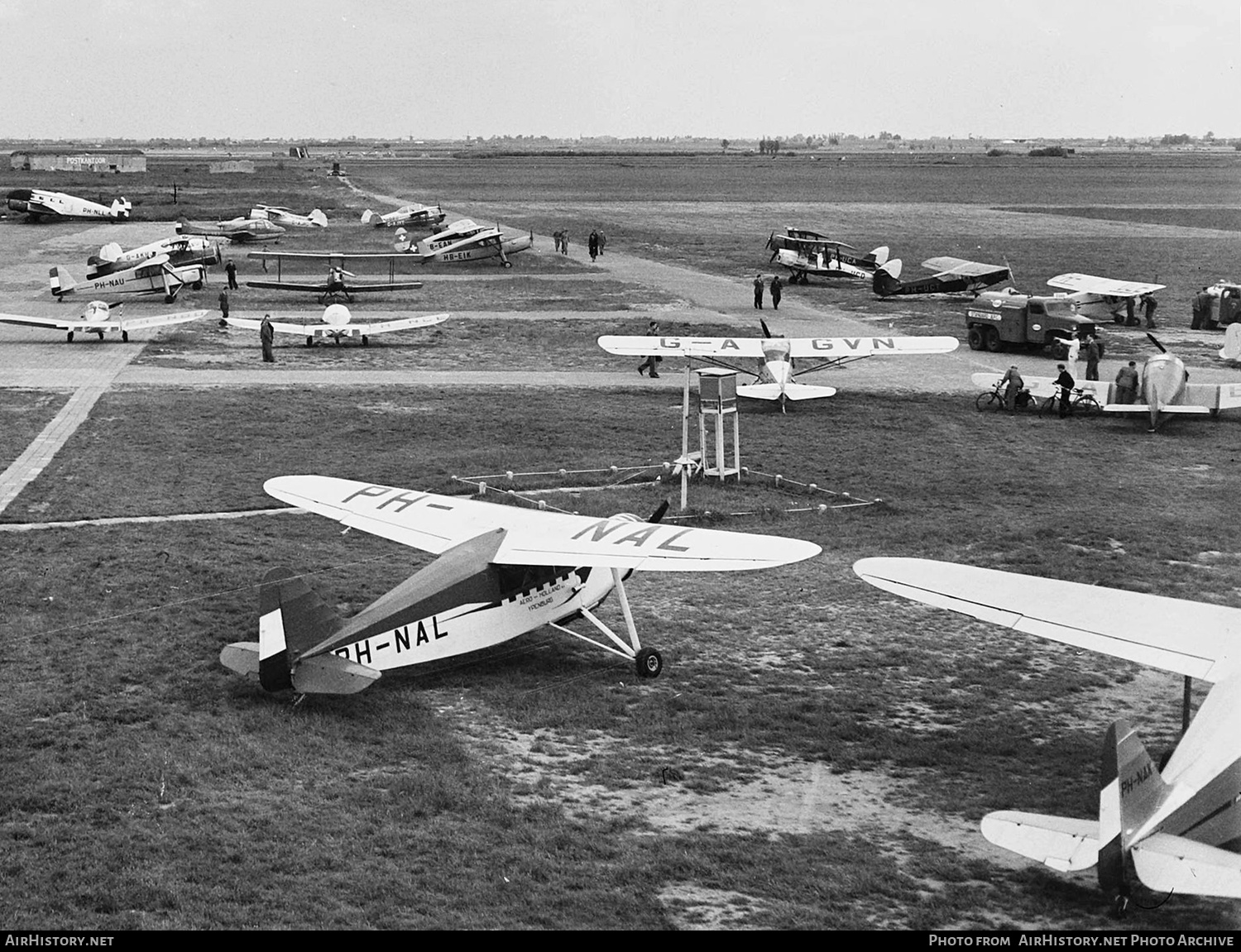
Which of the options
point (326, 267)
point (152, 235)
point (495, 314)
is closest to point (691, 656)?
point (495, 314)

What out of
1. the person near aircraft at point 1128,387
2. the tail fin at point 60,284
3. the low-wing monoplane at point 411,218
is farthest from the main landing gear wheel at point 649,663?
the low-wing monoplane at point 411,218

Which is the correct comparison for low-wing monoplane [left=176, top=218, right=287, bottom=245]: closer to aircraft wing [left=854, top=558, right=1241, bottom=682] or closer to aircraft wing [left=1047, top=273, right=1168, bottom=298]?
aircraft wing [left=1047, top=273, right=1168, bottom=298]

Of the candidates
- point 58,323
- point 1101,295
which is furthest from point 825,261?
point 58,323

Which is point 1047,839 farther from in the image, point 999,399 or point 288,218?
point 288,218

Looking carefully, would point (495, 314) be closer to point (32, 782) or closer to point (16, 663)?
point (16, 663)

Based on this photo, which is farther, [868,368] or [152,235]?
[152,235]

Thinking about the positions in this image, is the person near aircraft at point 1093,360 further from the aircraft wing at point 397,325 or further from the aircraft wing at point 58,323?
the aircraft wing at point 58,323
